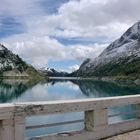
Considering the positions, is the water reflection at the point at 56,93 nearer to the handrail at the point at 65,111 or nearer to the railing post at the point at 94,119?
the handrail at the point at 65,111

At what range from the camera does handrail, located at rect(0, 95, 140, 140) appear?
8297 mm

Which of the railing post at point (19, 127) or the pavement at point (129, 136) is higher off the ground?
the railing post at point (19, 127)

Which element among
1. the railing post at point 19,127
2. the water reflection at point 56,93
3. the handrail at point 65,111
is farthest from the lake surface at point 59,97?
the railing post at point 19,127

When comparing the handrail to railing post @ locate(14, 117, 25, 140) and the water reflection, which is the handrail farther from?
the water reflection

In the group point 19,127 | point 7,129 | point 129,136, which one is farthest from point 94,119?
point 7,129

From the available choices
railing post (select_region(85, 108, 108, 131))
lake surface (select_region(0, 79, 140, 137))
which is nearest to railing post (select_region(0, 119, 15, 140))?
railing post (select_region(85, 108, 108, 131))

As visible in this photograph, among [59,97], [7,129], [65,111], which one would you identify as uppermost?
[65,111]

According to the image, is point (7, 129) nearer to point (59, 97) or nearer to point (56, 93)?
point (59, 97)

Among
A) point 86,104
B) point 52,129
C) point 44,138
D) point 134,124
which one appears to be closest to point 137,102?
point 134,124

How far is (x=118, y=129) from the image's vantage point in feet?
38.0

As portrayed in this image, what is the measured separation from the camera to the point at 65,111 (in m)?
9.61

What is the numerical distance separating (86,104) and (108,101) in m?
1.08

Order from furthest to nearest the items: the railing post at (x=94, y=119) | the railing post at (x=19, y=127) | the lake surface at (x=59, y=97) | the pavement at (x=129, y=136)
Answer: the lake surface at (x=59, y=97)
the pavement at (x=129, y=136)
the railing post at (x=94, y=119)
the railing post at (x=19, y=127)

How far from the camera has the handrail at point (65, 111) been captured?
8297 mm
